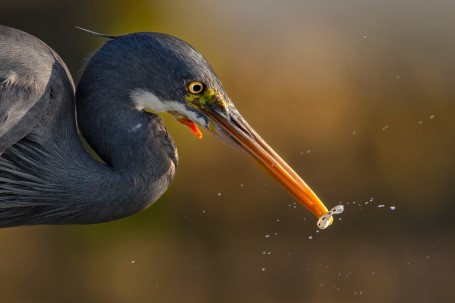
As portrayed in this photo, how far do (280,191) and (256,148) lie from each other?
2706 millimetres

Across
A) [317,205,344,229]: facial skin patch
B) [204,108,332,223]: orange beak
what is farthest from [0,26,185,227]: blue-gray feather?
[317,205,344,229]: facial skin patch

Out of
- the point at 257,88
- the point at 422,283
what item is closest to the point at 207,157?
the point at 257,88

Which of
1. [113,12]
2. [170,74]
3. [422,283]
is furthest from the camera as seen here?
[113,12]

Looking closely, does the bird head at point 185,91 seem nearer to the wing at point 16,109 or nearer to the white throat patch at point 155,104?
the white throat patch at point 155,104

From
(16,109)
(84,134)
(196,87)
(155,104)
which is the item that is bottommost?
(16,109)

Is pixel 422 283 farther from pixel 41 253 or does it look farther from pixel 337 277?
pixel 41 253

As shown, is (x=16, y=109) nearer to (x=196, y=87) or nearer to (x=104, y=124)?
(x=104, y=124)

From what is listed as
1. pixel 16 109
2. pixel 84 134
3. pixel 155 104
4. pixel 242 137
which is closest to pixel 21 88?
pixel 16 109

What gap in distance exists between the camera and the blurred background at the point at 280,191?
5703mm

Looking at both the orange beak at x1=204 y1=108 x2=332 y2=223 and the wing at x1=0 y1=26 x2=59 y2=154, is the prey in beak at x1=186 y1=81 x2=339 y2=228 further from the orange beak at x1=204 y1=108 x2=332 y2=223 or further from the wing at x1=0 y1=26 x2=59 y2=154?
the wing at x1=0 y1=26 x2=59 y2=154

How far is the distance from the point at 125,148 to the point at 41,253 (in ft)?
8.42

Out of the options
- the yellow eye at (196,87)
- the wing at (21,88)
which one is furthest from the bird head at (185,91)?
the wing at (21,88)

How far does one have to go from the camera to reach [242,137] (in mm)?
3359

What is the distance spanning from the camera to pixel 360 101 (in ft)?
20.9
